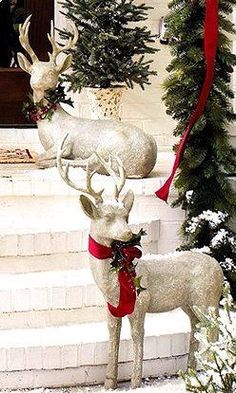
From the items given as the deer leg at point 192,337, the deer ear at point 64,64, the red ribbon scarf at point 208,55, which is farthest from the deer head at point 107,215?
the deer ear at point 64,64

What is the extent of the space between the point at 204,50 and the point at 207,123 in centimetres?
37

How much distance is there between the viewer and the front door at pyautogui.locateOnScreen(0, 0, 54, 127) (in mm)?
7191

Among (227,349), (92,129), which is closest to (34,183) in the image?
(92,129)

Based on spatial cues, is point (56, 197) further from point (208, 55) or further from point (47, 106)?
point (208, 55)

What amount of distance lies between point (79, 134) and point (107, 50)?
2.48ft

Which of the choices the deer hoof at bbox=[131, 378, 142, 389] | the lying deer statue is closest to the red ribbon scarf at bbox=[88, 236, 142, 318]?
the deer hoof at bbox=[131, 378, 142, 389]

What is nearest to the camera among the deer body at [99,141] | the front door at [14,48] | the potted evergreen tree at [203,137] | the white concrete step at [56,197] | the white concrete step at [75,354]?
the white concrete step at [75,354]

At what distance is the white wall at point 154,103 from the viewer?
6.68 meters

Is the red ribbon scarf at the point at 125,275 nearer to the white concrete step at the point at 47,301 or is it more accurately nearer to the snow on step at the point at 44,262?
the white concrete step at the point at 47,301

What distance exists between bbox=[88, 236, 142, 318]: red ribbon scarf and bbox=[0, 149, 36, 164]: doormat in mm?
2044

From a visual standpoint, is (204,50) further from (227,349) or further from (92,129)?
(227,349)

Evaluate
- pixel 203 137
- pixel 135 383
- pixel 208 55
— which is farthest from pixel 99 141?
pixel 135 383

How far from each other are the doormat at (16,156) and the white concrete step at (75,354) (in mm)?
1678

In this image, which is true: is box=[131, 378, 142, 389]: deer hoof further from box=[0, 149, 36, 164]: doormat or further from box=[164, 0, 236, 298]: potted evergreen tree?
box=[0, 149, 36, 164]: doormat
